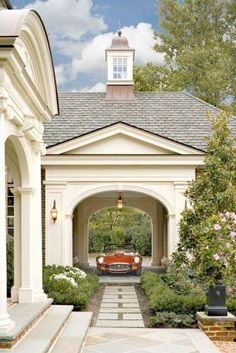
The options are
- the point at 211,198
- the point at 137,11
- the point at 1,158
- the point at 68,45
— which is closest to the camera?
the point at 1,158

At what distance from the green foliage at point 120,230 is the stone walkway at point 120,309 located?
13.6m

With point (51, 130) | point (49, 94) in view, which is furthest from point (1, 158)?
point (51, 130)

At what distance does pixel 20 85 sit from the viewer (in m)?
8.23

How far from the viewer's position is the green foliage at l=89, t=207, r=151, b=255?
97.6 ft

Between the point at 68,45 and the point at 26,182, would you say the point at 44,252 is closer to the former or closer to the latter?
the point at 26,182

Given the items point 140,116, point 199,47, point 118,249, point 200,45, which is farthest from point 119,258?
point 200,45

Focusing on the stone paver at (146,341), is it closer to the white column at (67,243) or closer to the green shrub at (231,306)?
the green shrub at (231,306)

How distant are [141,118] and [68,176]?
3.96m

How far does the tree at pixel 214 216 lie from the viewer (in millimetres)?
10500

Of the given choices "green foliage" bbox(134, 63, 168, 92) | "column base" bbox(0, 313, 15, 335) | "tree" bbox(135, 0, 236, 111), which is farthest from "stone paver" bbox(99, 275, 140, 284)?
"green foliage" bbox(134, 63, 168, 92)

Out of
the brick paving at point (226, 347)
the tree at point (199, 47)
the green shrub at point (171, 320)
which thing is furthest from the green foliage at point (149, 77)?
the brick paving at point (226, 347)

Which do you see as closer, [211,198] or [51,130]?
[211,198]

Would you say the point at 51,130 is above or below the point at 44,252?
above

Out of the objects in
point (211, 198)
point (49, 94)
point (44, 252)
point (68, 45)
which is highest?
point (68, 45)
